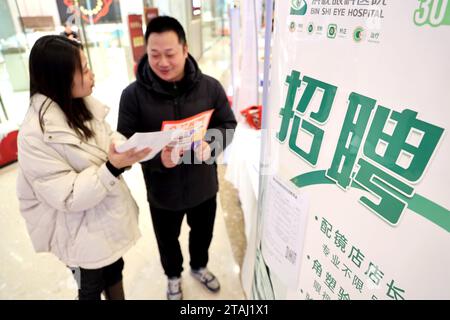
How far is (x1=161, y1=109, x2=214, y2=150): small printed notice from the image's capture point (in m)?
1.09

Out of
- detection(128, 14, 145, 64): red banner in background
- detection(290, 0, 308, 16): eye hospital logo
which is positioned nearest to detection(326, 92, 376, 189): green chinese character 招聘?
detection(290, 0, 308, 16): eye hospital logo

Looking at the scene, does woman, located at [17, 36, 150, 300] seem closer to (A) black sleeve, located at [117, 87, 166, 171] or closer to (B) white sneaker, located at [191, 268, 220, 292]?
(A) black sleeve, located at [117, 87, 166, 171]

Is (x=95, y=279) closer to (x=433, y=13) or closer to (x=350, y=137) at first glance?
(x=350, y=137)

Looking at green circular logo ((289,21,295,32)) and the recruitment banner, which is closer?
the recruitment banner

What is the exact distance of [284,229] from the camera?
842 millimetres

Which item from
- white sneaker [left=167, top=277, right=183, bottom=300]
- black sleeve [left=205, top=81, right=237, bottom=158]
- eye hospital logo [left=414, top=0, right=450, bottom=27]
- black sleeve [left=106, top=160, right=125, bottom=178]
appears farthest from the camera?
white sneaker [left=167, top=277, right=183, bottom=300]

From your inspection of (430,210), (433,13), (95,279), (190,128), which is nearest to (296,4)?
(433,13)

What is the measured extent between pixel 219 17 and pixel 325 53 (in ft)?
30.8

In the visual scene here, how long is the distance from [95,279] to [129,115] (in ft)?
2.08

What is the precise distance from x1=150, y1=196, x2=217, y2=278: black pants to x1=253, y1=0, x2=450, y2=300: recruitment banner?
0.72 metres

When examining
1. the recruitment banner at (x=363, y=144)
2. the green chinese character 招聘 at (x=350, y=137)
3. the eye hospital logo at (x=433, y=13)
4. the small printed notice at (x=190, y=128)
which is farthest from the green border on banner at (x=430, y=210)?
the small printed notice at (x=190, y=128)

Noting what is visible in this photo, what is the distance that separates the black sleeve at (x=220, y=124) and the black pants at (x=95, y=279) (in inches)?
24.8

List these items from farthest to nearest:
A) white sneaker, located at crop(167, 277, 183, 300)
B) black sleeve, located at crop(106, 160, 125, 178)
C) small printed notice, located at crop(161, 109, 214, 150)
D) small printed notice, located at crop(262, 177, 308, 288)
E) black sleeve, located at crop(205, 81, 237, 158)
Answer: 1. white sneaker, located at crop(167, 277, 183, 300)
2. black sleeve, located at crop(205, 81, 237, 158)
3. small printed notice, located at crop(161, 109, 214, 150)
4. black sleeve, located at crop(106, 160, 125, 178)
5. small printed notice, located at crop(262, 177, 308, 288)

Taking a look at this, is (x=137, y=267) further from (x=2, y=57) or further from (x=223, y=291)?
(x=2, y=57)
